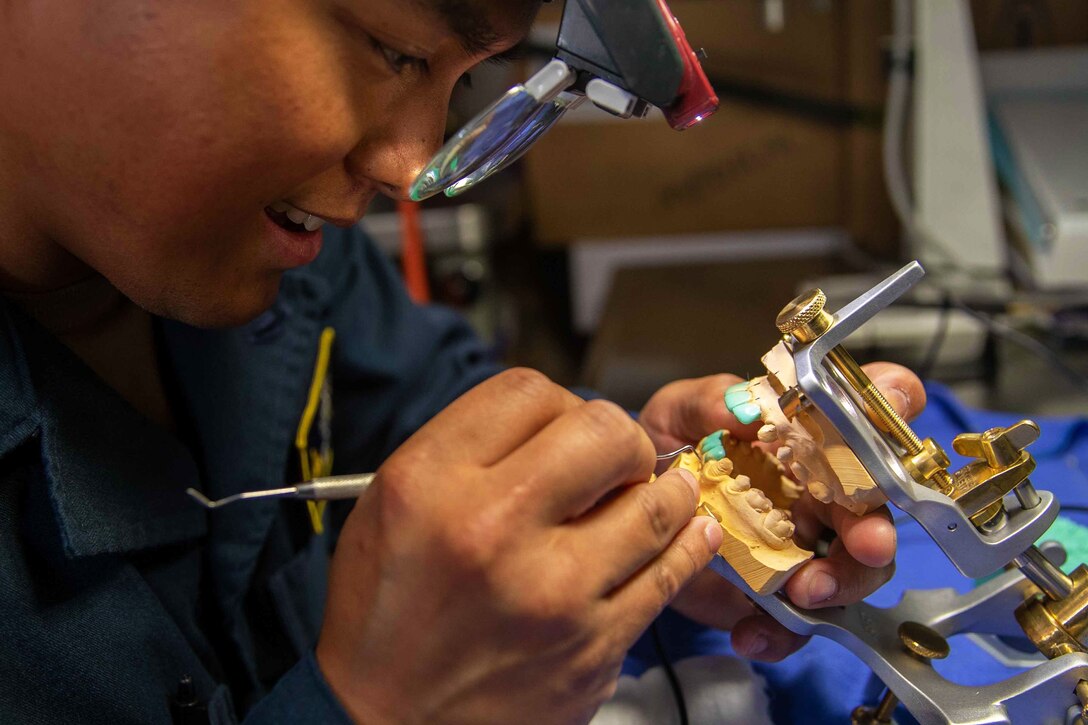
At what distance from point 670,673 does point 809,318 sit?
0.32m

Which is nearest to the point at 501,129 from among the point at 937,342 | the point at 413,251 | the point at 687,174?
the point at 937,342

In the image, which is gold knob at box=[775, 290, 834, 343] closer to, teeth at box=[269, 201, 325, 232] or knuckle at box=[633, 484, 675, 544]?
knuckle at box=[633, 484, 675, 544]

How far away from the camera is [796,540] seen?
2.49 feet

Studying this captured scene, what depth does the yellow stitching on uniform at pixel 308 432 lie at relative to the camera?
3.33 feet

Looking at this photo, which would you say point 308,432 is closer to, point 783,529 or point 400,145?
point 400,145

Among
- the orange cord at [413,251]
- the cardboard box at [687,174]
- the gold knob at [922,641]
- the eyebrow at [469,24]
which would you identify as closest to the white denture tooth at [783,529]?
the gold knob at [922,641]

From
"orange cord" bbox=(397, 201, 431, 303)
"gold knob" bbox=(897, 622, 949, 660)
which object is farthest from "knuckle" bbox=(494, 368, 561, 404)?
"orange cord" bbox=(397, 201, 431, 303)

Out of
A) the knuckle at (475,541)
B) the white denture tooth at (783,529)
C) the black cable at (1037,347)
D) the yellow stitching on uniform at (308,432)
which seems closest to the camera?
the knuckle at (475,541)

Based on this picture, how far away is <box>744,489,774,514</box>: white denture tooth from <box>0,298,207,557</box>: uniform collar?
0.50m

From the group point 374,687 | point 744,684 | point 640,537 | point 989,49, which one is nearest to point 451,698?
point 374,687

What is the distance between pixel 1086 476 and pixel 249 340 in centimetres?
90

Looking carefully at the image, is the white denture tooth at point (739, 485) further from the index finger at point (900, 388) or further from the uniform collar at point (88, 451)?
the uniform collar at point (88, 451)

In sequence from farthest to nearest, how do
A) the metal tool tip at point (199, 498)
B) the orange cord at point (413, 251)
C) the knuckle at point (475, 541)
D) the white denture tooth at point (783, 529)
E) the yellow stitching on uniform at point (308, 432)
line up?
the orange cord at point (413, 251) < the yellow stitching on uniform at point (308, 432) < the metal tool tip at point (199, 498) < the white denture tooth at point (783, 529) < the knuckle at point (475, 541)

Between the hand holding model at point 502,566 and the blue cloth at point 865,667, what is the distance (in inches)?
8.5
